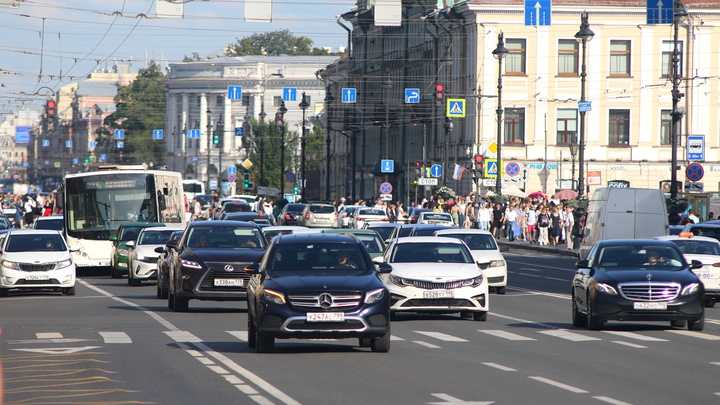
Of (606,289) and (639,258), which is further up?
(639,258)

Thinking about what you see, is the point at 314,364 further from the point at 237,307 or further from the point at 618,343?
the point at 237,307

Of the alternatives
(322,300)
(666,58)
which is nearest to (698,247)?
(322,300)

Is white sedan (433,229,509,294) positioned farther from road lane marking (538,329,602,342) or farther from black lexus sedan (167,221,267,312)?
road lane marking (538,329,602,342)

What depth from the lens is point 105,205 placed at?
39.4 m

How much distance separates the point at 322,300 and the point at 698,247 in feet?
43.8

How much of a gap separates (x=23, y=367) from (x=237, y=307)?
36.8ft

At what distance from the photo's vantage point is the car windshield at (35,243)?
30172 millimetres

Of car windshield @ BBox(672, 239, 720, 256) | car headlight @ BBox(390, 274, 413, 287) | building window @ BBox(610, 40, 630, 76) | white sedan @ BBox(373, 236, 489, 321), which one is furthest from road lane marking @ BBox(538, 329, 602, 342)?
building window @ BBox(610, 40, 630, 76)

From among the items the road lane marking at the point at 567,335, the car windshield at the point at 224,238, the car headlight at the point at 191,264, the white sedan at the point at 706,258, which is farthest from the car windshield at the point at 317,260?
the white sedan at the point at 706,258

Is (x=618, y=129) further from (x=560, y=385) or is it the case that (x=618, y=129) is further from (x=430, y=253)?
(x=560, y=385)

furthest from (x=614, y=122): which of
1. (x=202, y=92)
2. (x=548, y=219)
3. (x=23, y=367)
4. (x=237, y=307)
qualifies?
(x=202, y=92)

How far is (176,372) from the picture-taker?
14062 mm

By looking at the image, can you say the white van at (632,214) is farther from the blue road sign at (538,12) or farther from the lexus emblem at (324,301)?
the lexus emblem at (324,301)

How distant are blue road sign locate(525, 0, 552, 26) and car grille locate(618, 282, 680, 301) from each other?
29979mm
